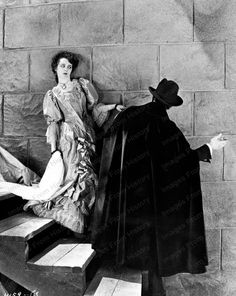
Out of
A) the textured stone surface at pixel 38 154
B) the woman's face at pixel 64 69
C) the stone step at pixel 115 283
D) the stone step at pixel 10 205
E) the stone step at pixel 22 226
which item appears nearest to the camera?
the stone step at pixel 115 283

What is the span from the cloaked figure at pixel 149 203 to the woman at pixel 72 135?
0.28 metres

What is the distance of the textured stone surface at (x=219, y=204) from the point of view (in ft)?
9.50

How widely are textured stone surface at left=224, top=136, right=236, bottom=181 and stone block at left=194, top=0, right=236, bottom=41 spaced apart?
2.74ft

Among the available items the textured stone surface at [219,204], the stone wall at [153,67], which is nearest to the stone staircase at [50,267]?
the stone wall at [153,67]

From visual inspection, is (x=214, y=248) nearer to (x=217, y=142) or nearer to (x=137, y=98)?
(x=217, y=142)

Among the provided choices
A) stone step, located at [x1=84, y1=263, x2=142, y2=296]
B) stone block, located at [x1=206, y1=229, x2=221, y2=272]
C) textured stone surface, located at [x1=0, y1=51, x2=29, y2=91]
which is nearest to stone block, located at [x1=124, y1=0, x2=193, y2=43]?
textured stone surface, located at [x1=0, y1=51, x2=29, y2=91]

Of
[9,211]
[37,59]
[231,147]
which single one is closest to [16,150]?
[9,211]

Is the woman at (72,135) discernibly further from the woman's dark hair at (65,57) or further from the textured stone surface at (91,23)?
the textured stone surface at (91,23)

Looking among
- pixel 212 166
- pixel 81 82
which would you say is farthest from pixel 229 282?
pixel 81 82

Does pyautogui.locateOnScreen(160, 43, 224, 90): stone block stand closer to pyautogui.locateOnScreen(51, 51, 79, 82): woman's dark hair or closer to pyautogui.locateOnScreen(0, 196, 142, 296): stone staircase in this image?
pyautogui.locateOnScreen(51, 51, 79, 82): woman's dark hair

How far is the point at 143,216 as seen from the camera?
2.40 m

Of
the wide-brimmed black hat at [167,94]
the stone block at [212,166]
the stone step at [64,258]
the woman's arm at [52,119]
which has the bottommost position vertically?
the stone step at [64,258]

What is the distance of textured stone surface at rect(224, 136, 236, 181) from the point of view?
9.50 ft

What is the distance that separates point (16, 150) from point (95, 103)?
0.83 meters
